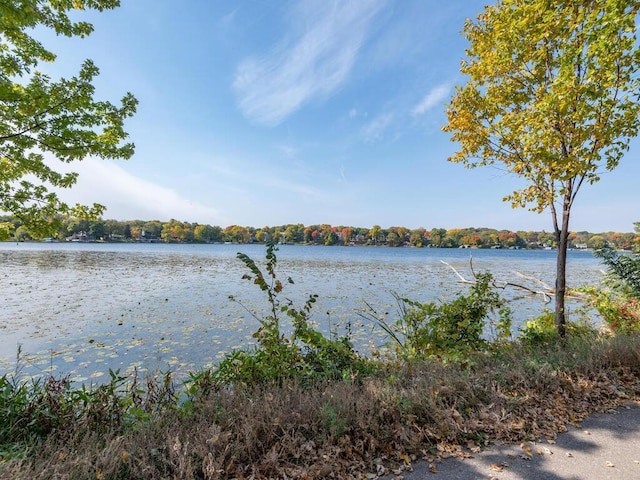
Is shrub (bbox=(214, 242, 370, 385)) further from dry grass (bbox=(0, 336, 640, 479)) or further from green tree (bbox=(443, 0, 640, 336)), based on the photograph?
green tree (bbox=(443, 0, 640, 336))

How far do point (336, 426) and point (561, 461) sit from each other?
7.48 ft

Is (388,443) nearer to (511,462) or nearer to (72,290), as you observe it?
(511,462)

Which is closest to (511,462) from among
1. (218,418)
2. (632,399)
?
(632,399)

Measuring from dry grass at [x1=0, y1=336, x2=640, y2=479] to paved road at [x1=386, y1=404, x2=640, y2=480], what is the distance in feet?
0.52

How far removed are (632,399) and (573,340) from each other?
7.99ft

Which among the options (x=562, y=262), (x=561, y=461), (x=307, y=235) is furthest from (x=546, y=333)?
(x=307, y=235)

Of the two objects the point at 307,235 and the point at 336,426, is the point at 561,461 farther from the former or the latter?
the point at 307,235

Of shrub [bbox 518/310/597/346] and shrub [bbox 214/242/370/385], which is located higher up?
shrub [bbox 214/242/370/385]

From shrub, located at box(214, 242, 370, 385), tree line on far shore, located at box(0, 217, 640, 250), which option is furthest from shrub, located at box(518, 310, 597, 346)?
tree line on far shore, located at box(0, 217, 640, 250)

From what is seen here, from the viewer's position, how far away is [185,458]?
9.22 feet

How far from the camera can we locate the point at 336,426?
10.8ft

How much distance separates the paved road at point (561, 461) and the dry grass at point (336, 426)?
0.16 metres

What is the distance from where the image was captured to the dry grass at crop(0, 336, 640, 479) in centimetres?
282

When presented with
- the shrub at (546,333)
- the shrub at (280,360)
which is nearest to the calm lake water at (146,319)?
the shrub at (280,360)
